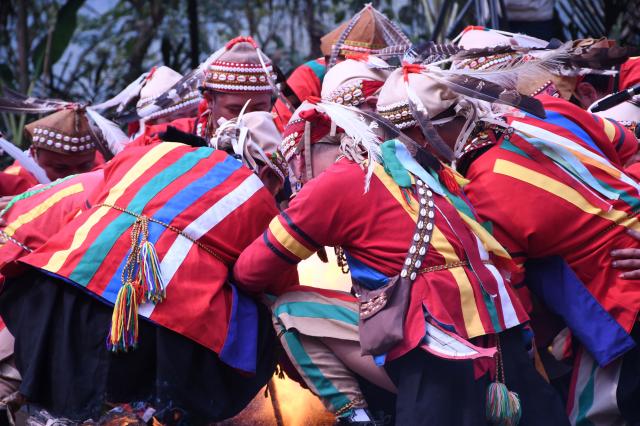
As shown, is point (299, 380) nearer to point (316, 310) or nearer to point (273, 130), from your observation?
point (316, 310)

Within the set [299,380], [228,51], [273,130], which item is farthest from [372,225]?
[228,51]

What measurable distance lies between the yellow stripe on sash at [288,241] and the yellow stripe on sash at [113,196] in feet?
2.08

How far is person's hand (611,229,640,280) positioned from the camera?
11.5ft

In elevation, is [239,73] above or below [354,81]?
below

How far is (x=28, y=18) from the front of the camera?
827 centimetres

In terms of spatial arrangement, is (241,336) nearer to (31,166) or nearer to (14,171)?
(31,166)

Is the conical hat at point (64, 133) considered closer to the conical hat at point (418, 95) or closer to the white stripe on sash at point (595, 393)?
the conical hat at point (418, 95)

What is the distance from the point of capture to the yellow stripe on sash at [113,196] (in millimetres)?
3400

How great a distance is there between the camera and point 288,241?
10.7ft

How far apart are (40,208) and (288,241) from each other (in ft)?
3.92

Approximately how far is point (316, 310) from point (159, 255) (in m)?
0.59

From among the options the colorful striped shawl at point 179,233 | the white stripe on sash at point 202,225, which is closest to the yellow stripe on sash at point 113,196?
the colorful striped shawl at point 179,233

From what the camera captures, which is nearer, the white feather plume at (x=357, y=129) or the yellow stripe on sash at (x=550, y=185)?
the white feather plume at (x=357, y=129)

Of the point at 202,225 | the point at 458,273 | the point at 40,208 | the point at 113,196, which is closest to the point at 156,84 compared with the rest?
the point at 40,208
